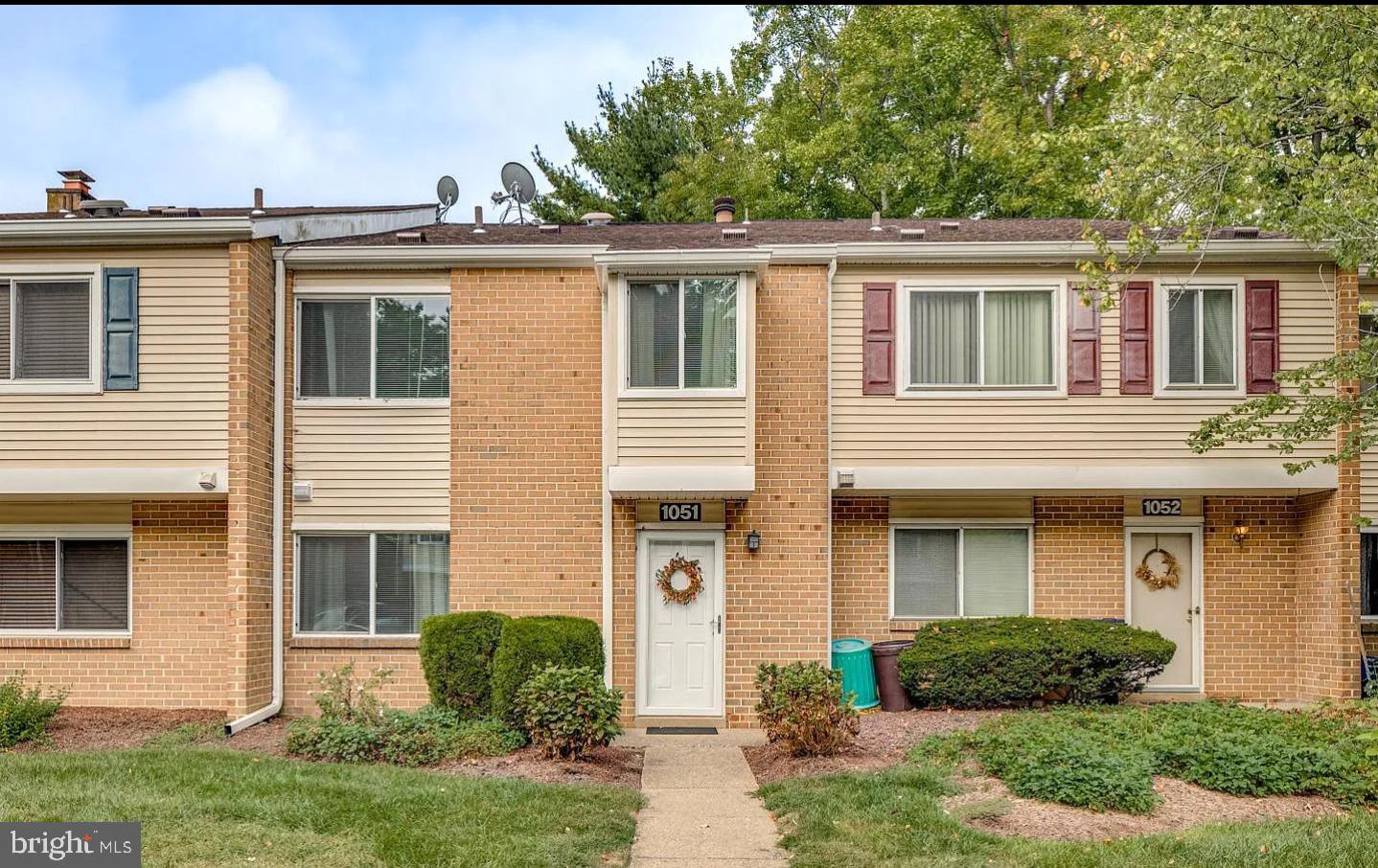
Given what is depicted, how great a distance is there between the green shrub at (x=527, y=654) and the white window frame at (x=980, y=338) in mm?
4738

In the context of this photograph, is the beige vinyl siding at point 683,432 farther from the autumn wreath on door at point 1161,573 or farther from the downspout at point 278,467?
the autumn wreath on door at point 1161,573

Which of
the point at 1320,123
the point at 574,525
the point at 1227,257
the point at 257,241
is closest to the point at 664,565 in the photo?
the point at 574,525

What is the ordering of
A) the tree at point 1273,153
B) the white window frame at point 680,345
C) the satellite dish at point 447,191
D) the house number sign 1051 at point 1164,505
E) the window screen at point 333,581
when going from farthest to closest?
1. the satellite dish at point 447,191
2. the house number sign 1051 at point 1164,505
3. the window screen at point 333,581
4. the white window frame at point 680,345
5. the tree at point 1273,153

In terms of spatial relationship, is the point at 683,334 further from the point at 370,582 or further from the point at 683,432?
the point at 370,582

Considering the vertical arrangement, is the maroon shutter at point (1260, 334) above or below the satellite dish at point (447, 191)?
below

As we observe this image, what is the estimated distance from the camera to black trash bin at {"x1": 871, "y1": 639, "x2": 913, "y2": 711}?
13.1m

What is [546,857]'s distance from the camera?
7387 mm

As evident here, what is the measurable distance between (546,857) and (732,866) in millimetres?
1174

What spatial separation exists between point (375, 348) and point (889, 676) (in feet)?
22.5

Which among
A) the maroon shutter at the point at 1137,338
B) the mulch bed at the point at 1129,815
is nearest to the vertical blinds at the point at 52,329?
the mulch bed at the point at 1129,815

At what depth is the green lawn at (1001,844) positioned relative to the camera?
7.39 meters

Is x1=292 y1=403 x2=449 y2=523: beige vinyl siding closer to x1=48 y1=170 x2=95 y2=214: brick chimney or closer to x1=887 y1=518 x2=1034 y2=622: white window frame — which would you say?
x1=887 y1=518 x2=1034 y2=622: white window frame

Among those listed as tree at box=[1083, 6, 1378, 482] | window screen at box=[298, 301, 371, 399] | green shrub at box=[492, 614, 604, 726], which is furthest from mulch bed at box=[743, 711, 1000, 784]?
window screen at box=[298, 301, 371, 399]

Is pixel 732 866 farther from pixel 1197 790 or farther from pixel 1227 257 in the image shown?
pixel 1227 257
